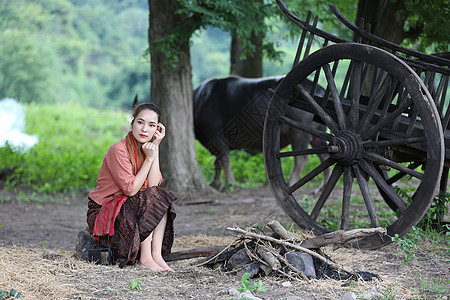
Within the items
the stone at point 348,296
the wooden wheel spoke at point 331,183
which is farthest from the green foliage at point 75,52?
the stone at point 348,296

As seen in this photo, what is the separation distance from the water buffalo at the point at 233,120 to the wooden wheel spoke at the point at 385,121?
12.4 ft

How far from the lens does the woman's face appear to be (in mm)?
3615

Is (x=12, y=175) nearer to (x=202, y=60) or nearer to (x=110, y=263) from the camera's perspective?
(x=110, y=263)

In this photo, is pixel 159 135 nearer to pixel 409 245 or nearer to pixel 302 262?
pixel 302 262

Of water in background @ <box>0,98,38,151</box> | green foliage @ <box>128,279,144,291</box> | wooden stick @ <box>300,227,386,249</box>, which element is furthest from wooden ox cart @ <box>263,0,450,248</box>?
water in background @ <box>0,98,38,151</box>

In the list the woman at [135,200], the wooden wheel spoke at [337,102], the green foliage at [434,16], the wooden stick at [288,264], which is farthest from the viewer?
the green foliage at [434,16]

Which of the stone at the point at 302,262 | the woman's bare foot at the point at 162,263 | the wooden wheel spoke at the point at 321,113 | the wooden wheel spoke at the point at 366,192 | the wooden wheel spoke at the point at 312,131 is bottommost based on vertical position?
the woman's bare foot at the point at 162,263

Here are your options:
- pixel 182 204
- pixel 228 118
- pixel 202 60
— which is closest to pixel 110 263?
pixel 182 204

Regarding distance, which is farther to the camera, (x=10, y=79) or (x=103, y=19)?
(x=103, y=19)

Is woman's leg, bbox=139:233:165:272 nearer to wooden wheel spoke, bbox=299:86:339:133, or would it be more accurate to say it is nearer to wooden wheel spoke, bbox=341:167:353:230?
wooden wheel spoke, bbox=341:167:353:230

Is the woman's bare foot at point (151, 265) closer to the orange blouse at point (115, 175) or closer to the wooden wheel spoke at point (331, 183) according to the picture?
the orange blouse at point (115, 175)

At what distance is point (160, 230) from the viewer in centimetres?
367

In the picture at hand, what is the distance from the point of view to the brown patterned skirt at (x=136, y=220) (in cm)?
349

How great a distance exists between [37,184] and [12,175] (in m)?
0.47
